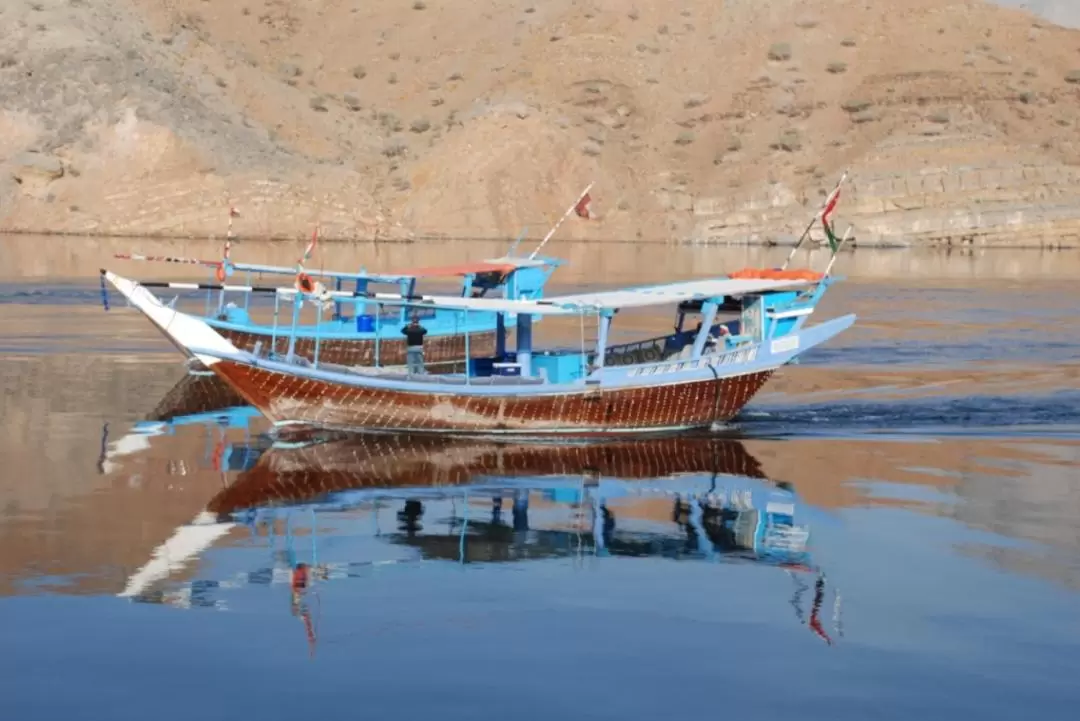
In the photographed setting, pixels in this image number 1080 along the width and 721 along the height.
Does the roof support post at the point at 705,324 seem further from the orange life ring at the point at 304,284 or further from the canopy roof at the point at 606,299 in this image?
the orange life ring at the point at 304,284

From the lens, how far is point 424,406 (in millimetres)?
26984

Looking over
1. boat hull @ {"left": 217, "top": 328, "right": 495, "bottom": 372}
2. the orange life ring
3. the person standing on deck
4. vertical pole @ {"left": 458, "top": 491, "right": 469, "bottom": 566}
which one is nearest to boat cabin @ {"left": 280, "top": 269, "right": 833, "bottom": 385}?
the person standing on deck

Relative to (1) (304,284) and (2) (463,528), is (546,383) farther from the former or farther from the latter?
(2) (463,528)

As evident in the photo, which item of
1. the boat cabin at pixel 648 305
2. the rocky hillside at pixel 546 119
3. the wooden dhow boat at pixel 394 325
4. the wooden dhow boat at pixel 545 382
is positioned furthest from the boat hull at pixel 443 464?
the rocky hillside at pixel 546 119

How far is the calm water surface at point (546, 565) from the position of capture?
14336mm

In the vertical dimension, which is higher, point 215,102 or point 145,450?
point 215,102

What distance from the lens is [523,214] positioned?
100125 mm

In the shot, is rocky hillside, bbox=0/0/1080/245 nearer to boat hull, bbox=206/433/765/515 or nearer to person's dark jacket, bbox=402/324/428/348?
person's dark jacket, bbox=402/324/428/348

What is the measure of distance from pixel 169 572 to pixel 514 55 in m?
108

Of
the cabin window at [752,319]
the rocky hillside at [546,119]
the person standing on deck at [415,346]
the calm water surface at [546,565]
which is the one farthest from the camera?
the rocky hillside at [546,119]

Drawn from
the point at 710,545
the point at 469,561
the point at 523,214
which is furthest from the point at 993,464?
the point at 523,214

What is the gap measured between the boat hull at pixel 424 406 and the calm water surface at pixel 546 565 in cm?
56

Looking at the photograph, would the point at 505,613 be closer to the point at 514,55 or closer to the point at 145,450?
the point at 145,450

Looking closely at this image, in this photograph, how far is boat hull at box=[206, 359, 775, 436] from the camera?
26922mm
